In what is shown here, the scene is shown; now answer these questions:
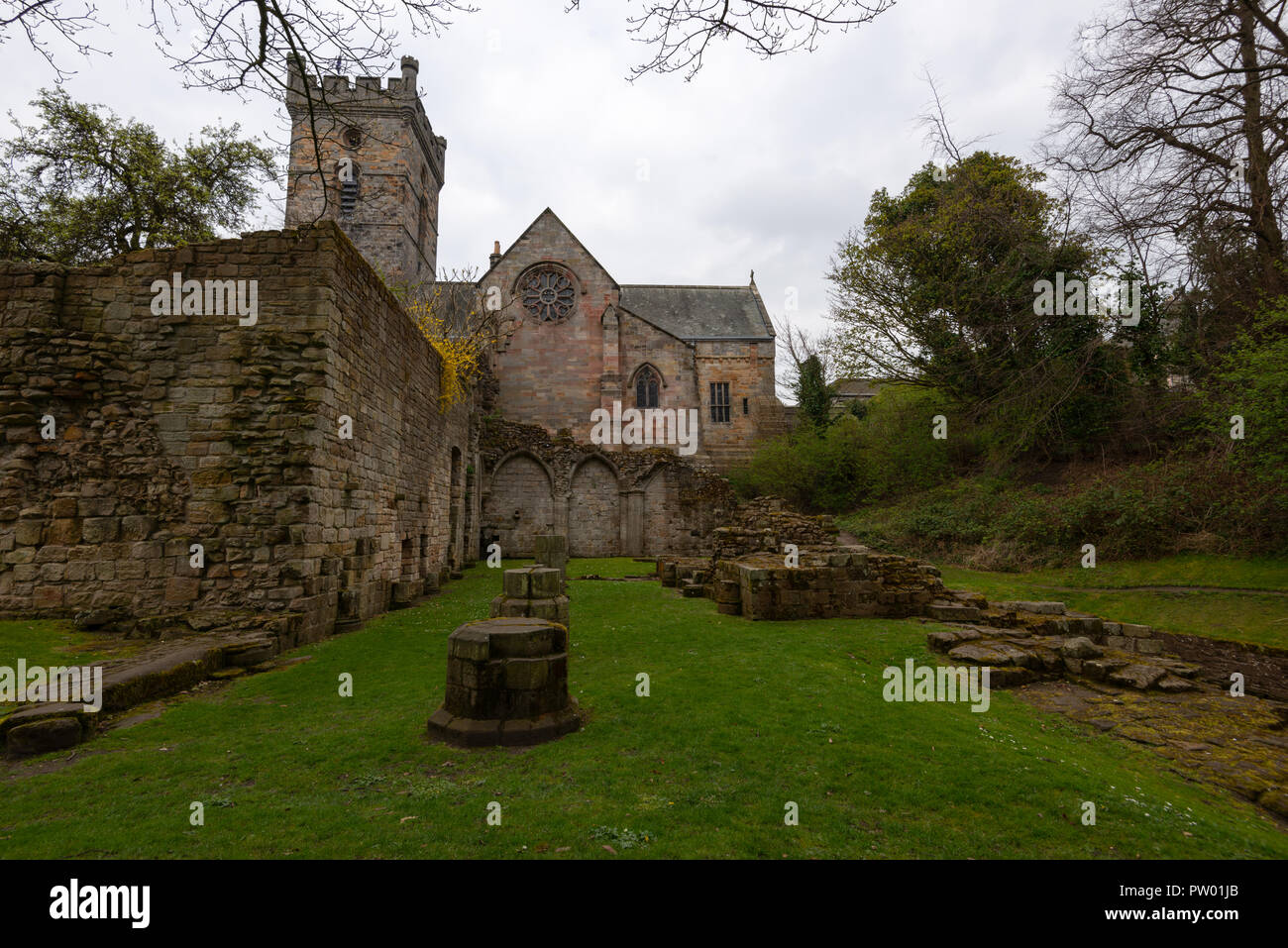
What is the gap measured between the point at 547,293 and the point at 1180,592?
2774cm

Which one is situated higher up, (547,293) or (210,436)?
(547,293)

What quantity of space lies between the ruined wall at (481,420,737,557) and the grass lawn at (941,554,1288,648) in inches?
473

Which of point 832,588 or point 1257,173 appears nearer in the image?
point 832,588

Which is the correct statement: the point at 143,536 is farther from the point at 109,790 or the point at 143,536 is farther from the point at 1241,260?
the point at 1241,260

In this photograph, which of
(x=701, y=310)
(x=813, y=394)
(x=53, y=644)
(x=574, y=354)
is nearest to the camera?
(x=53, y=644)

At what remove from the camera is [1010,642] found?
27.9ft

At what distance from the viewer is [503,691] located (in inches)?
188

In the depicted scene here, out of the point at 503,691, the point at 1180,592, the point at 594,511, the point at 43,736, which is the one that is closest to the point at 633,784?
the point at 503,691

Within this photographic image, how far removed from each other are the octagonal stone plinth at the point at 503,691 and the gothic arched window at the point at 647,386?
1045 inches

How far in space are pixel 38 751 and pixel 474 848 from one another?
12.4 ft

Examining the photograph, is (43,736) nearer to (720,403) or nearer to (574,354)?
(574,354)

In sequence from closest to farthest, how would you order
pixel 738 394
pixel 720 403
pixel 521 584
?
pixel 521 584 < pixel 738 394 < pixel 720 403

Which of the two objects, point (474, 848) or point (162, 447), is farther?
point (162, 447)
